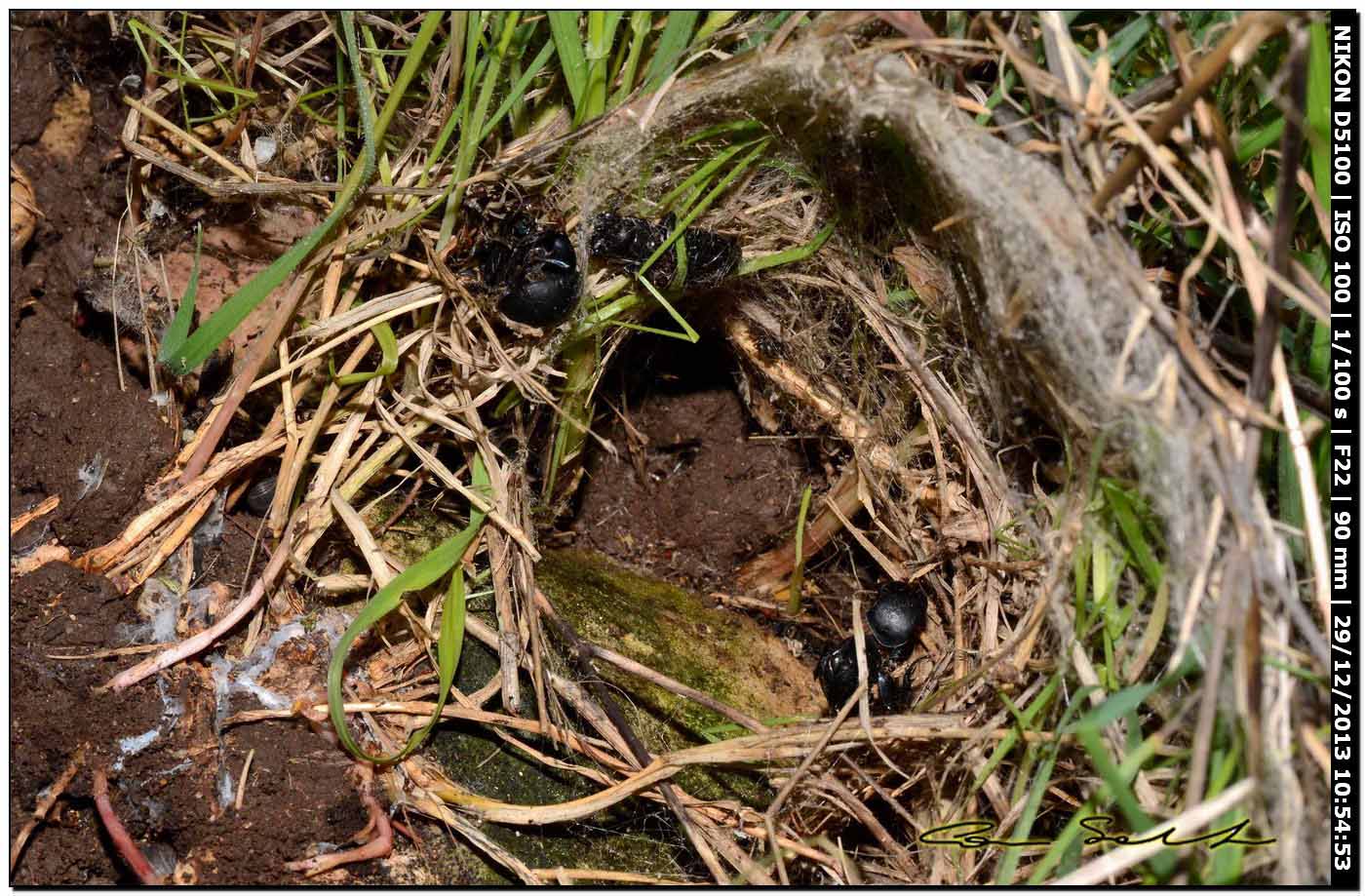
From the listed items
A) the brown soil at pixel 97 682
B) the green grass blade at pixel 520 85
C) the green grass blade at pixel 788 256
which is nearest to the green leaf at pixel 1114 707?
the green grass blade at pixel 788 256

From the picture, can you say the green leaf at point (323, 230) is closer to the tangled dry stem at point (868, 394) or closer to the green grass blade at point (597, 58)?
the tangled dry stem at point (868, 394)

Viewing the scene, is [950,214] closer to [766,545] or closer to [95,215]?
[766,545]

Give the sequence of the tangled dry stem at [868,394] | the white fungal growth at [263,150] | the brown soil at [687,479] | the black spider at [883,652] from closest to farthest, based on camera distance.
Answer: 1. the tangled dry stem at [868,394]
2. the white fungal growth at [263,150]
3. the black spider at [883,652]
4. the brown soil at [687,479]

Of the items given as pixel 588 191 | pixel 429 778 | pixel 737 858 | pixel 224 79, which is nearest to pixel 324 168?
pixel 224 79

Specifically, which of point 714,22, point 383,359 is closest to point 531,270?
point 383,359

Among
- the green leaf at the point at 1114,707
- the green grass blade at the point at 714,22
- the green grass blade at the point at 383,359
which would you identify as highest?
the green grass blade at the point at 714,22

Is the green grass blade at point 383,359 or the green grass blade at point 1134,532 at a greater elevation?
the green grass blade at point 383,359
